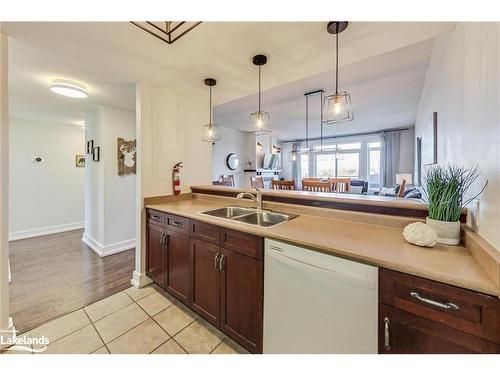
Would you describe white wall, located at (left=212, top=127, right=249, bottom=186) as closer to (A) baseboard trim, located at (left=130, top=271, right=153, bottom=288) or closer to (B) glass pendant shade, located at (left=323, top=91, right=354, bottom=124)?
(A) baseboard trim, located at (left=130, top=271, right=153, bottom=288)

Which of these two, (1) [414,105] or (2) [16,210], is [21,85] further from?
(1) [414,105]

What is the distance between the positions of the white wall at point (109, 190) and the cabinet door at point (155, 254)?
1.37m

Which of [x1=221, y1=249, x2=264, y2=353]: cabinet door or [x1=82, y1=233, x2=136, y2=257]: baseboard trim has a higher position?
[x1=221, y1=249, x2=264, y2=353]: cabinet door

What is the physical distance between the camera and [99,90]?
249 cm

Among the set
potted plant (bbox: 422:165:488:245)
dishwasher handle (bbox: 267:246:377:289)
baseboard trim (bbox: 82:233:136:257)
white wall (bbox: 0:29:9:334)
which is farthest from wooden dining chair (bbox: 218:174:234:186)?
potted plant (bbox: 422:165:488:245)

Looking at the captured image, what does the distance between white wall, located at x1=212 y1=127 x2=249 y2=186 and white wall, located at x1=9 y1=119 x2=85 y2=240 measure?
3.05 meters

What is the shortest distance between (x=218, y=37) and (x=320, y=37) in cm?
75

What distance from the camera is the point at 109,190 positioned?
10.2 feet

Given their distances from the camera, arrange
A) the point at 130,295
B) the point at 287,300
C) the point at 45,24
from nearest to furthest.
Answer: the point at 287,300, the point at 45,24, the point at 130,295

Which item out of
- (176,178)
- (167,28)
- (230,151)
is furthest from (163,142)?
(230,151)

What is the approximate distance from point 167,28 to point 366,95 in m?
3.14

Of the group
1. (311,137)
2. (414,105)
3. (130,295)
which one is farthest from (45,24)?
(311,137)

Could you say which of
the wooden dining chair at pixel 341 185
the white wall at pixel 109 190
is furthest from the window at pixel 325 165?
the white wall at pixel 109 190

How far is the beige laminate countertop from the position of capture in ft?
2.50
